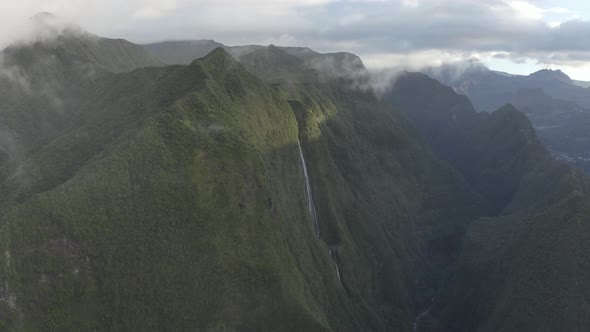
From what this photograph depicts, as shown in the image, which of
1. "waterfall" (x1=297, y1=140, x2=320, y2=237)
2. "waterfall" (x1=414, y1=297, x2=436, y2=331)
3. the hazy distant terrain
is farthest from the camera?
"waterfall" (x1=414, y1=297, x2=436, y2=331)

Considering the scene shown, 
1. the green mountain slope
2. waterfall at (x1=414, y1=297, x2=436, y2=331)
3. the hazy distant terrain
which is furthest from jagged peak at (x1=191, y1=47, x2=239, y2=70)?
waterfall at (x1=414, y1=297, x2=436, y2=331)

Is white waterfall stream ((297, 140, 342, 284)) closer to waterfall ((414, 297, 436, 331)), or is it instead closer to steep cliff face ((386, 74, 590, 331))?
waterfall ((414, 297, 436, 331))

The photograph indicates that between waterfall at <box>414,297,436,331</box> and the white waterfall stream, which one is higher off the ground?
the white waterfall stream

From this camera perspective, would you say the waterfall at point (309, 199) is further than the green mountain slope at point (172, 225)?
Yes

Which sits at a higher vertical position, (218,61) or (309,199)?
(218,61)

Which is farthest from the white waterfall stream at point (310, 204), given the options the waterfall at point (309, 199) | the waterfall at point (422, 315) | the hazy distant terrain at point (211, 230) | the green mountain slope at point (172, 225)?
the waterfall at point (422, 315)

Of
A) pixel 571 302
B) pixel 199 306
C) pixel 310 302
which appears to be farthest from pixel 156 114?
pixel 571 302

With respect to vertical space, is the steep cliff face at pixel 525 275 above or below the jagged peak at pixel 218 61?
below

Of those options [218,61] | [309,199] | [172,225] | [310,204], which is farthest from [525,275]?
[218,61]

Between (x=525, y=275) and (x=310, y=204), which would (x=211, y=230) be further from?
(x=525, y=275)

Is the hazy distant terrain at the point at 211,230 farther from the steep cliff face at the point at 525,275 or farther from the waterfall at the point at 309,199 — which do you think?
the waterfall at the point at 309,199

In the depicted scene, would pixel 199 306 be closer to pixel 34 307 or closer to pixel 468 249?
pixel 34 307

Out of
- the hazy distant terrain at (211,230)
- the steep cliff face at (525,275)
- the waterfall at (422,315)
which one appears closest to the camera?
the hazy distant terrain at (211,230)
